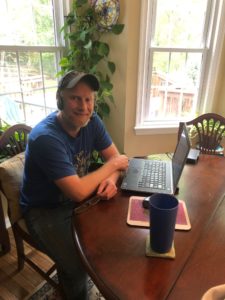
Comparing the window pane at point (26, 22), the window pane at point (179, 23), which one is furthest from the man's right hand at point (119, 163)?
the window pane at point (179, 23)

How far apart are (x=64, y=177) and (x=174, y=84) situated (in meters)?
2.02

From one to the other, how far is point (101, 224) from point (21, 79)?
5.66ft

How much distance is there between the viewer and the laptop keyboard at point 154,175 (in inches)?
44.6

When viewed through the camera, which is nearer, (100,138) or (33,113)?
(100,138)

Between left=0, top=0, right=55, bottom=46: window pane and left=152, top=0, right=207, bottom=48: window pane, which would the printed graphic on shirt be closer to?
left=0, top=0, right=55, bottom=46: window pane

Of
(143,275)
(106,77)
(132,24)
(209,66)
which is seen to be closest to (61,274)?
(143,275)

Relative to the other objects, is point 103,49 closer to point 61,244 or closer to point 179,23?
point 179,23

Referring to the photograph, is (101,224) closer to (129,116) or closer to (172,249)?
(172,249)

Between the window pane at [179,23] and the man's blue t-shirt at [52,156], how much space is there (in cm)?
149

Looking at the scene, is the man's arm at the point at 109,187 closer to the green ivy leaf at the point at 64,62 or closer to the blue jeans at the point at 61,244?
the blue jeans at the point at 61,244

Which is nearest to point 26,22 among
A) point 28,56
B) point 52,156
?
point 28,56

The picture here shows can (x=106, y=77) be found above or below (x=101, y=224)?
above

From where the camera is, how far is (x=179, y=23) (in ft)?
7.80

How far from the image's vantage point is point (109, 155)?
1430mm
